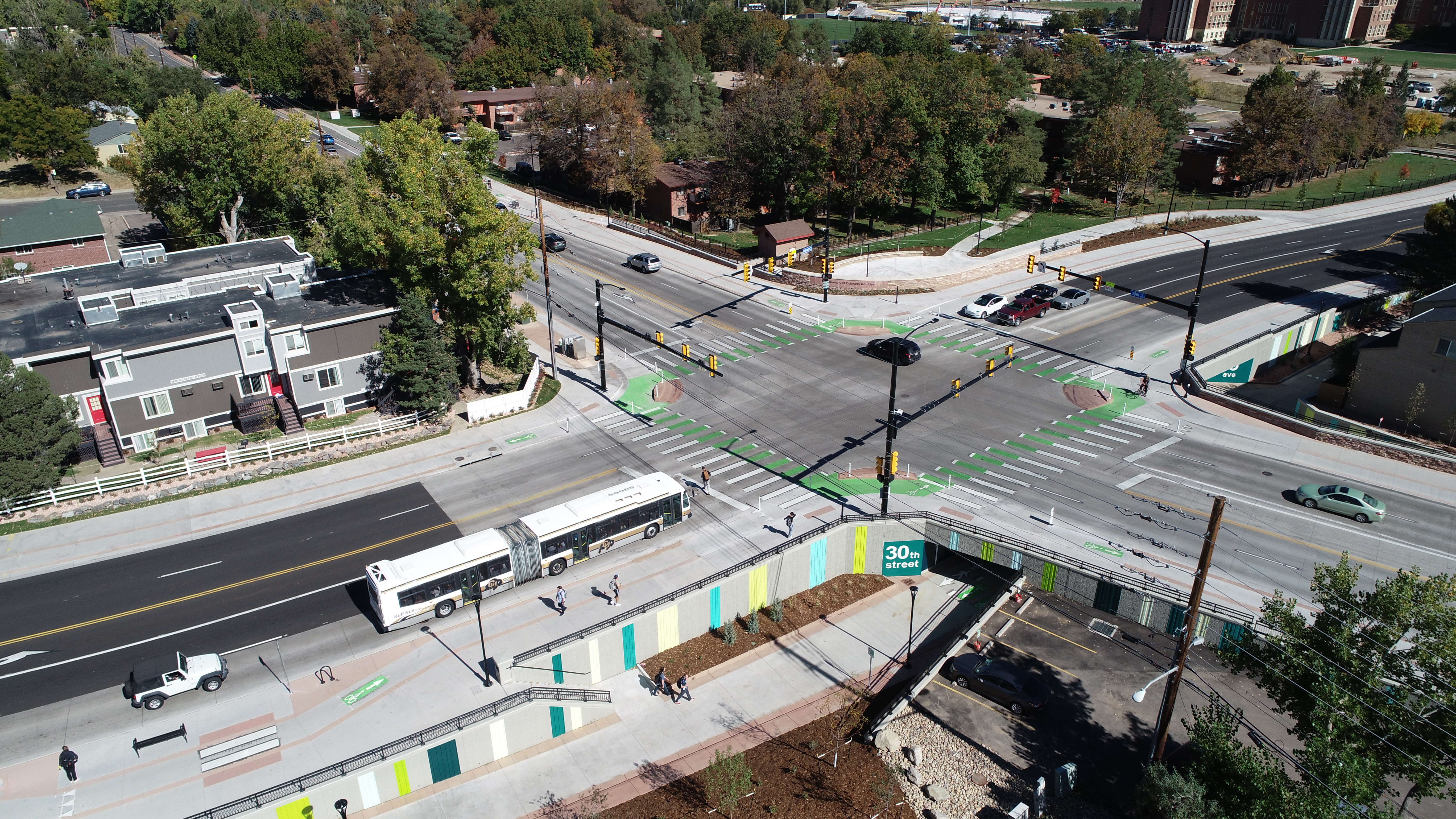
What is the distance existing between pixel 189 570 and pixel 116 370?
1471 centimetres

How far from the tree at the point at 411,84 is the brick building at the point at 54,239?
4363 centimetres

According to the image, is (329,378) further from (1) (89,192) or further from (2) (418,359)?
(1) (89,192)

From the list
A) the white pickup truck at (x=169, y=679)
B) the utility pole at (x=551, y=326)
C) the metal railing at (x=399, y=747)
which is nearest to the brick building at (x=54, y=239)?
the utility pole at (x=551, y=326)

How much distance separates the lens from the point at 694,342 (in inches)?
2242

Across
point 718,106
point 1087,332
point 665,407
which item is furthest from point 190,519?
point 718,106

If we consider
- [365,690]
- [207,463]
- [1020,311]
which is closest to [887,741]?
[365,690]

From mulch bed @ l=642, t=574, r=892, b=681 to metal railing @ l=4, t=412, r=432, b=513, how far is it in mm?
22735

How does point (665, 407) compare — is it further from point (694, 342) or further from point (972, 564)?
point (972, 564)

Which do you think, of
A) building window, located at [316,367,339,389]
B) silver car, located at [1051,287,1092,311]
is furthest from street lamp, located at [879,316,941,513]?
building window, located at [316,367,339,389]

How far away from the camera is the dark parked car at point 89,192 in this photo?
294 ft

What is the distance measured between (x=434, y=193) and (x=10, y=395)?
21.4 metres

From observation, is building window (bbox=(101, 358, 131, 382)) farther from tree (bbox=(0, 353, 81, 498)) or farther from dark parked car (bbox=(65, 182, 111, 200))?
dark parked car (bbox=(65, 182, 111, 200))

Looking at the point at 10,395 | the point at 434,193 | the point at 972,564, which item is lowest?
the point at 972,564

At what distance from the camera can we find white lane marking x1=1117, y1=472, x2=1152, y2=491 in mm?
40969
